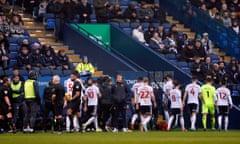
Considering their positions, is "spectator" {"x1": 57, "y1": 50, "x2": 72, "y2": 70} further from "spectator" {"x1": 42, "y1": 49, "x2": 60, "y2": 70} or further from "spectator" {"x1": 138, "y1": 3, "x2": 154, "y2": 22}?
"spectator" {"x1": 138, "y1": 3, "x2": 154, "y2": 22}

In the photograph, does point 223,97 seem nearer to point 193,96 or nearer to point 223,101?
point 223,101

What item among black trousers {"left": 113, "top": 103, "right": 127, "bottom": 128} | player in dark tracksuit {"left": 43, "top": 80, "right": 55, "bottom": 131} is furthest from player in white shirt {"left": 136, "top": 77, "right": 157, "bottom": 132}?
player in dark tracksuit {"left": 43, "top": 80, "right": 55, "bottom": 131}

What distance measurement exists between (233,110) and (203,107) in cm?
232

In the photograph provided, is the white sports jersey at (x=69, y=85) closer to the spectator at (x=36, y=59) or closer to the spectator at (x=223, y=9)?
the spectator at (x=36, y=59)

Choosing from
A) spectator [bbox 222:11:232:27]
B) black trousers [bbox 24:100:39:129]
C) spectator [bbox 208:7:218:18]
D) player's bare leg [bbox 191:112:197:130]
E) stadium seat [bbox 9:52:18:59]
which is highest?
spectator [bbox 208:7:218:18]

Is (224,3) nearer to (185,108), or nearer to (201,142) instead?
(185,108)

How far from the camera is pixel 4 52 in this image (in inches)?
1310

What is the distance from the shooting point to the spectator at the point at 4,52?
32969mm

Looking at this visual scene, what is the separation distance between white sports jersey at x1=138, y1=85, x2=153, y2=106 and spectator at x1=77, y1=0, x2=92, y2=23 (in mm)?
7262

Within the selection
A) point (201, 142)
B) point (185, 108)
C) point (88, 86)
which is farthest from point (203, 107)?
point (201, 142)

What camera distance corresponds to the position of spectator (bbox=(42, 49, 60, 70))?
33812 mm

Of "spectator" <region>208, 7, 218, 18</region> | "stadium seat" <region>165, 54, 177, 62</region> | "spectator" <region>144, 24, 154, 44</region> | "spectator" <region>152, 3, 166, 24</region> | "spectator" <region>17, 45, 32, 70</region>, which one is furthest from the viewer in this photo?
"spectator" <region>208, 7, 218, 18</region>

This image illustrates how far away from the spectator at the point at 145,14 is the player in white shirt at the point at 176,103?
790 cm

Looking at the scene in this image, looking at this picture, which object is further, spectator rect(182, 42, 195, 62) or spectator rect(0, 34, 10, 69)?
spectator rect(182, 42, 195, 62)
